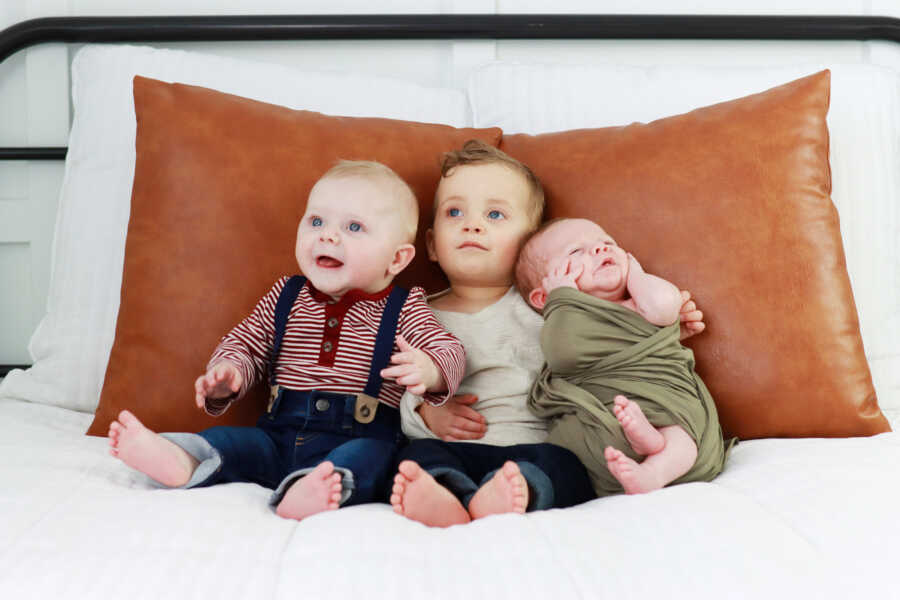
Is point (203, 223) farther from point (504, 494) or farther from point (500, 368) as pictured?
point (504, 494)

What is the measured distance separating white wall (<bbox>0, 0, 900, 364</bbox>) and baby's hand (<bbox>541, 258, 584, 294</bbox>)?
0.71m

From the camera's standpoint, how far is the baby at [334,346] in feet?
3.22

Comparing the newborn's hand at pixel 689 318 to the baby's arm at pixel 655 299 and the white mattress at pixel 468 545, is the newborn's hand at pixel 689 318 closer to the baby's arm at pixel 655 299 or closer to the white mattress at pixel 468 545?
the baby's arm at pixel 655 299

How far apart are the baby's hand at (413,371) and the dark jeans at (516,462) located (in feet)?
0.24

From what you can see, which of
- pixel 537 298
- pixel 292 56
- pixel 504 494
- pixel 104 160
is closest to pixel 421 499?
pixel 504 494

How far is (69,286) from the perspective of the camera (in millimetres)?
1299

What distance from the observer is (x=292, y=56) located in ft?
5.38

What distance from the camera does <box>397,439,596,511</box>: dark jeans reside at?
2.81ft

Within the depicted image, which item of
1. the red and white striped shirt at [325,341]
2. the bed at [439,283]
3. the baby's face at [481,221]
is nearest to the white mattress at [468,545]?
the bed at [439,283]

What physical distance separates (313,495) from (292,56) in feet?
3.68

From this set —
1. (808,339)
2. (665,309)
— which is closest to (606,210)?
(665,309)

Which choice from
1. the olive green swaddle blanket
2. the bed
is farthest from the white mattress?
the olive green swaddle blanket

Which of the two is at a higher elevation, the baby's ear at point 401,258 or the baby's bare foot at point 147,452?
the baby's ear at point 401,258

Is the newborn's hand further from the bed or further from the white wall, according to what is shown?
the white wall
